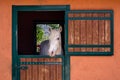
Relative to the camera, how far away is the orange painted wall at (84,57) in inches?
295

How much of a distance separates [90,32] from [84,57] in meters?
0.49

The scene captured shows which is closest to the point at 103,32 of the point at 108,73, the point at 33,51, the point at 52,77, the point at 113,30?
the point at 113,30

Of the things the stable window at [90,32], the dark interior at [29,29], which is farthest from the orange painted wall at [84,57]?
the dark interior at [29,29]

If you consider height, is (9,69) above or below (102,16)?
below

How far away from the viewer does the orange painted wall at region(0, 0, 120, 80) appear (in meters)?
7.49

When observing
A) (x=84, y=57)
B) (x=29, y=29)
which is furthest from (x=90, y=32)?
(x=29, y=29)

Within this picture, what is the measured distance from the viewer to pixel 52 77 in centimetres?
747

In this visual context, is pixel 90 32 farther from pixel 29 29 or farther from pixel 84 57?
pixel 29 29

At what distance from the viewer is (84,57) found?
7.49 meters

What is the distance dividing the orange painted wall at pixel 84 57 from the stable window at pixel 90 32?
12 cm

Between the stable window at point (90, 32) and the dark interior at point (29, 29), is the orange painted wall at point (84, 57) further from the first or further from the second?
the dark interior at point (29, 29)

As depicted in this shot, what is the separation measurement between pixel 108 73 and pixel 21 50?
3223 millimetres

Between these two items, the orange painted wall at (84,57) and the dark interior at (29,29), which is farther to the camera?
the dark interior at (29,29)

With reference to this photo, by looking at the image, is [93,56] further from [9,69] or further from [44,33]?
[44,33]
